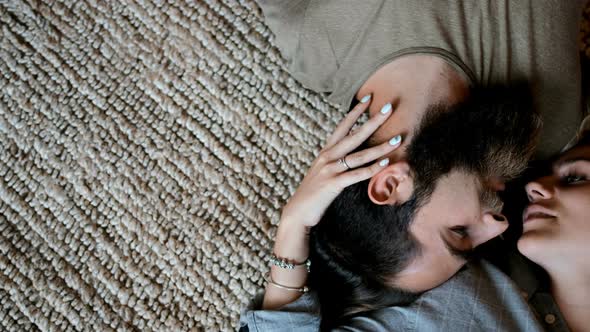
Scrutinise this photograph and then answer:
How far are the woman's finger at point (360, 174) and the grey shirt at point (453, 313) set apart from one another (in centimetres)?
23

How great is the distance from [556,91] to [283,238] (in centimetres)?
50

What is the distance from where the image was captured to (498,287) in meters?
0.87

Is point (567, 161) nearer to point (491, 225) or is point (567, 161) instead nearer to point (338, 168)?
point (491, 225)

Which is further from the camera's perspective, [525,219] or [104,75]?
[104,75]

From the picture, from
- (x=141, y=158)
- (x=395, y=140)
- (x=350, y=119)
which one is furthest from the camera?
(x=141, y=158)

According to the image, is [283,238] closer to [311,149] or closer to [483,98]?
[311,149]

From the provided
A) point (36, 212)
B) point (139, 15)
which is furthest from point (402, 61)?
point (36, 212)

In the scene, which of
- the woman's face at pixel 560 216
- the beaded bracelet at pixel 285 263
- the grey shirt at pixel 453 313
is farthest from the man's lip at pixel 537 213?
the beaded bracelet at pixel 285 263

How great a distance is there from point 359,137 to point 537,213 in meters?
0.33

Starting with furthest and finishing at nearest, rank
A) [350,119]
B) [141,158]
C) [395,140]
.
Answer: [141,158] < [350,119] < [395,140]

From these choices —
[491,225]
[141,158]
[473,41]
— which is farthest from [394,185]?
[141,158]

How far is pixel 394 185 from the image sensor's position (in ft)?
2.40

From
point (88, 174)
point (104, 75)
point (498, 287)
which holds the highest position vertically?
point (104, 75)

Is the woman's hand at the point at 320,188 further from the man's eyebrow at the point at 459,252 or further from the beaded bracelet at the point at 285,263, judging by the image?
the man's eyebrow at the point at 459,252
